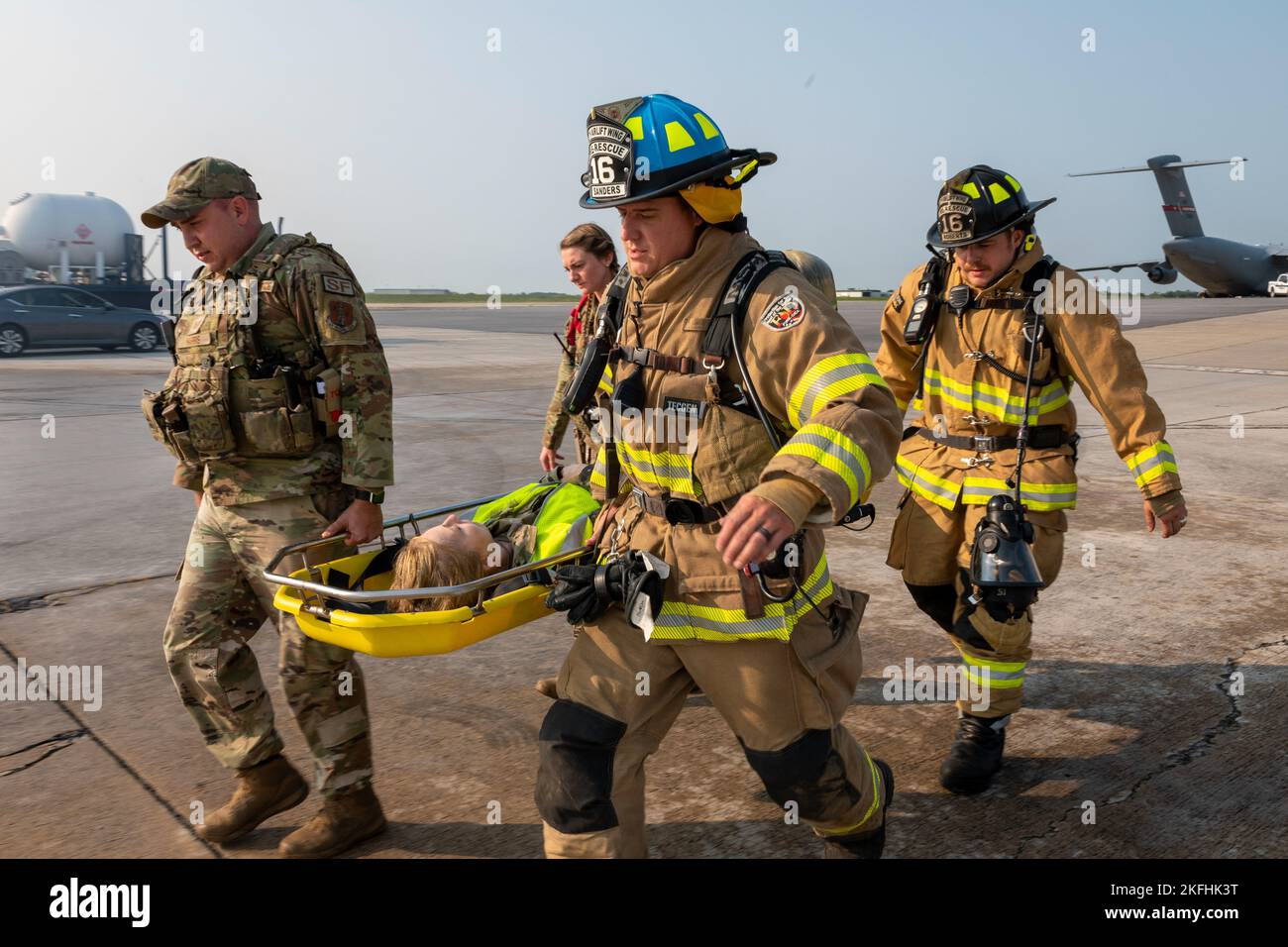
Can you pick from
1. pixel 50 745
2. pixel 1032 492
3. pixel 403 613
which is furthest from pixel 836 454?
pixel 50 745

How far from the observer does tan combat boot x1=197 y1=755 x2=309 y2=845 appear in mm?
3473

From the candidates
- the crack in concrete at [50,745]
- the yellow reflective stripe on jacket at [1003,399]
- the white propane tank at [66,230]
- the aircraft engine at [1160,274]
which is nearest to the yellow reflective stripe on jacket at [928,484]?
the yellow reflective stripe on jacket at [1003,399]

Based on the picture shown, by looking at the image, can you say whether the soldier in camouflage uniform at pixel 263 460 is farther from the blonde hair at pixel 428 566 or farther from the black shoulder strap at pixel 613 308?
the black shoulder strap at pixel 613 308

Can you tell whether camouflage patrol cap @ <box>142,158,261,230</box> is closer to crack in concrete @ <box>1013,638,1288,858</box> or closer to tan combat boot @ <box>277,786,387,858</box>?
tan combat boot @ <box>277,786,387,858</box>

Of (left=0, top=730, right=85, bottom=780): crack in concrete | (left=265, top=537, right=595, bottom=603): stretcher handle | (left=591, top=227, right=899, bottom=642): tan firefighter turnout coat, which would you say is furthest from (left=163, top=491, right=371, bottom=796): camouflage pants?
(left=591, top=227, right=899, bottom=642): tan firefighter turnout coat

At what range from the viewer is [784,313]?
8.42ft

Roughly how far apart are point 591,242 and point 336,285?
6.24ft

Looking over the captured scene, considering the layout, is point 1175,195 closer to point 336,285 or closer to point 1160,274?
point 1160,274

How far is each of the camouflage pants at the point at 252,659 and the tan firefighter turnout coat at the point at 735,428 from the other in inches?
46.8

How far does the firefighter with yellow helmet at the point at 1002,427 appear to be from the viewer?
3.82 meters
